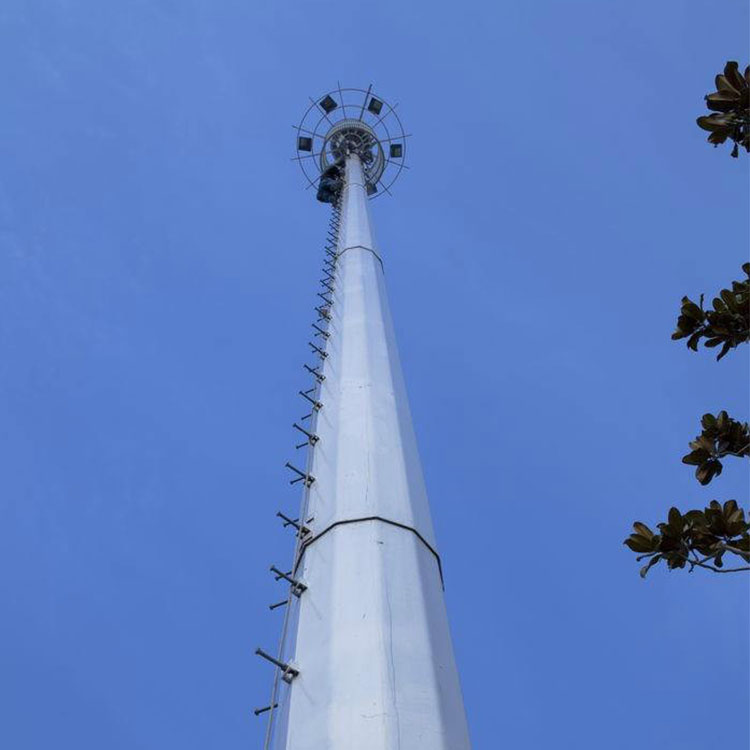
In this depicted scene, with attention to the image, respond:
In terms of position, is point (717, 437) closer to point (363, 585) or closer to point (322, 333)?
point (363, 585)

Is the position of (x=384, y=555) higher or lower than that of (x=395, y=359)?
lower

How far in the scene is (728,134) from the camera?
4.00 metres

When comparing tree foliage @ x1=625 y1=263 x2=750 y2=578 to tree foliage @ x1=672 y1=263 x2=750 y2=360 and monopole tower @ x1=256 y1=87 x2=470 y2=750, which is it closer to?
tree foliage @ x1=672 y1=263 x2=750 y2=360

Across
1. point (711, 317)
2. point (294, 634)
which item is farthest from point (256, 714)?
point (711, 317)

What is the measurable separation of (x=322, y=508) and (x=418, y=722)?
2.13m

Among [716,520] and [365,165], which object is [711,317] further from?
[365,165]

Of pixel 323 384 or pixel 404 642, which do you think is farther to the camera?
pixel 323 384

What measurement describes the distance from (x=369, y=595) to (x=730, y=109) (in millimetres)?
3321

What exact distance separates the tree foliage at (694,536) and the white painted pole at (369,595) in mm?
1672

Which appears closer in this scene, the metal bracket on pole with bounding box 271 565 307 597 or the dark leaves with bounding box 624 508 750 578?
the dark leaves with bounding box 624 508 750 578

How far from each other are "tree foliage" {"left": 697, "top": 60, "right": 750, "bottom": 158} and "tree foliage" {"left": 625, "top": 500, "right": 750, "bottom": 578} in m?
1.69

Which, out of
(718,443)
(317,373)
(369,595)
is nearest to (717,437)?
(718,443)

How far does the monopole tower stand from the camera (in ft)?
14.9

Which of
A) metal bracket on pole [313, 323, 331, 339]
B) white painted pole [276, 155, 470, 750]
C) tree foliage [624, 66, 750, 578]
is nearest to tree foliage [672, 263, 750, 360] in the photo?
tree foliage [624, 66, 750, 578]
